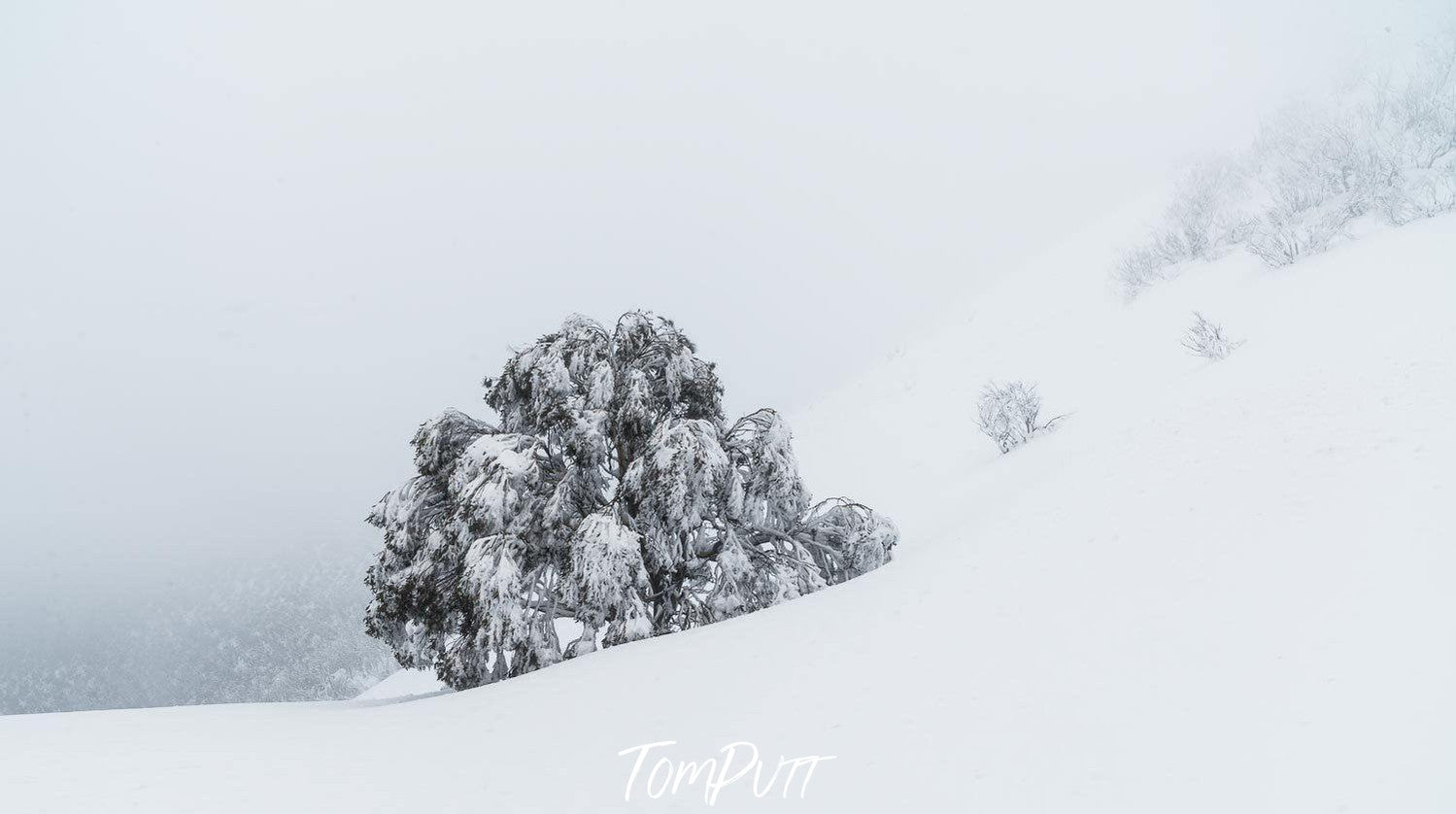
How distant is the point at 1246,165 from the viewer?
2644 cm

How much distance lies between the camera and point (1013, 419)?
53.7ft

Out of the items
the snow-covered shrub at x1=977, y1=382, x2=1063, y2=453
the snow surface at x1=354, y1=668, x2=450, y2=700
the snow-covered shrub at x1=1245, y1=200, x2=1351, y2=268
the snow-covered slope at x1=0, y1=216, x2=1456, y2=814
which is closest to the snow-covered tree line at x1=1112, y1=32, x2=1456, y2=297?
the snow-covered shrub at x1=1245, y1=200, x2=1351, y2=268

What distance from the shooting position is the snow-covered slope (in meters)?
4.95

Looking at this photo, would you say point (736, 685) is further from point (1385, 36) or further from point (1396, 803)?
point (1385, 36)

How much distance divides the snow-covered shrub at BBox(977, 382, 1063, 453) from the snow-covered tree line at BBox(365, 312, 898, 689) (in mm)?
6125

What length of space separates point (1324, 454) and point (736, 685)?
722 cm

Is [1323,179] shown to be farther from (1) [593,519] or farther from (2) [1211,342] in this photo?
(1) [593,519]

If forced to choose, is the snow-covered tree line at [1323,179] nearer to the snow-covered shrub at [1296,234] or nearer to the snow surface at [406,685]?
the snow-covered shrub at [1296,234]

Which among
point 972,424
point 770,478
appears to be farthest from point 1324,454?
point 972,424

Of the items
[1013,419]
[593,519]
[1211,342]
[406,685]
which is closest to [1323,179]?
[1211,342]

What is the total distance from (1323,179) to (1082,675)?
20728mm

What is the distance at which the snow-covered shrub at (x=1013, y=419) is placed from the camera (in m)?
16.2

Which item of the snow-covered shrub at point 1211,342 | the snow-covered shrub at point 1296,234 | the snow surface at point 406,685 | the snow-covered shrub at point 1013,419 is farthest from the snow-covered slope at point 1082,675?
the snow surface at point 406,685

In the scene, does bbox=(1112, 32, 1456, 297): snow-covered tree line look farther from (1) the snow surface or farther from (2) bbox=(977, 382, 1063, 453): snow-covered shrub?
(1) the snow surface
